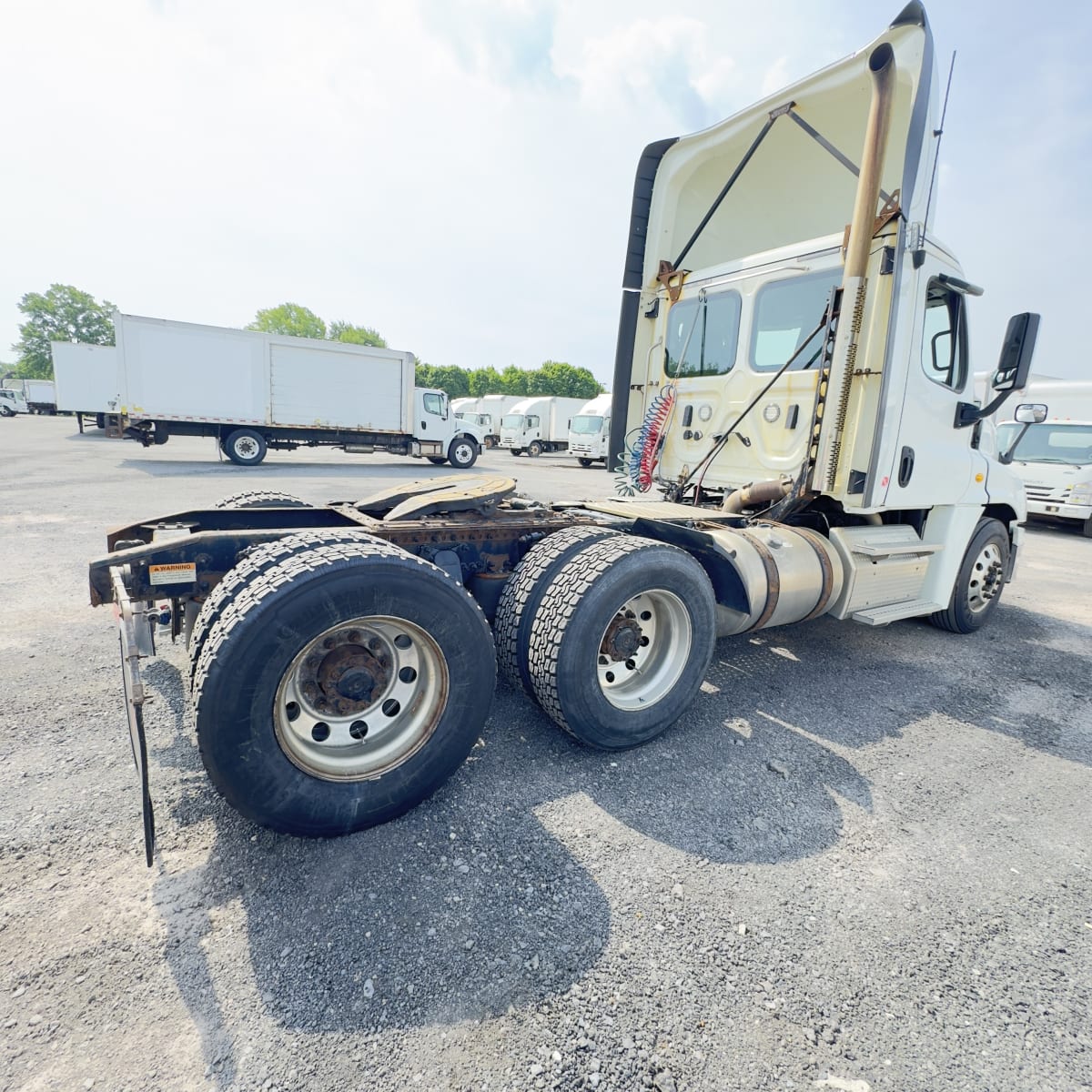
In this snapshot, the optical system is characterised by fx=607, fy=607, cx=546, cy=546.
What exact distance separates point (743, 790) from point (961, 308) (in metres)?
4.04

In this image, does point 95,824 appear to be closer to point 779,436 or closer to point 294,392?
point 779,436

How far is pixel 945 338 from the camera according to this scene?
455 cm

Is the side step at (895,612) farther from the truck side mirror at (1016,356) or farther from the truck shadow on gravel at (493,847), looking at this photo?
the truck side mirror at (1016,356)

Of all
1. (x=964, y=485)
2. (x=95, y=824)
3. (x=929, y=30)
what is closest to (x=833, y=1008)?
(x=95, y=824)

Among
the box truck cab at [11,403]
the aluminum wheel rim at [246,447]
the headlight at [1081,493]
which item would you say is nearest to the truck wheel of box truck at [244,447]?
the aluminum wheel rim at [246,447]

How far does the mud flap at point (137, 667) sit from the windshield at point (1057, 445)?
14.5 m

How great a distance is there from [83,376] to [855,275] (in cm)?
3079

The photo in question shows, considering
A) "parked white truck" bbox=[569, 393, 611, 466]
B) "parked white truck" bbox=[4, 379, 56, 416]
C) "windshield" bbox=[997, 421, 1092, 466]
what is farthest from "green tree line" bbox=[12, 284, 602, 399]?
"windshield" bbox=[997, 421, 1092, 466]

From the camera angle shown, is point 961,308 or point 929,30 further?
point 961,308

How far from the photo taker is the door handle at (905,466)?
4.41 metres

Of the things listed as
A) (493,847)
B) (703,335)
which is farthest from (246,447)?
(493,847)

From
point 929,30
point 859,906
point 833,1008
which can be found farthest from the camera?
point 929,30

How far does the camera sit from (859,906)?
2.20m

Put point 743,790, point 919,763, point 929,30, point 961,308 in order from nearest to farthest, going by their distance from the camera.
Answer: point 743,790
point 919,763
point 929,30
point 961,308
